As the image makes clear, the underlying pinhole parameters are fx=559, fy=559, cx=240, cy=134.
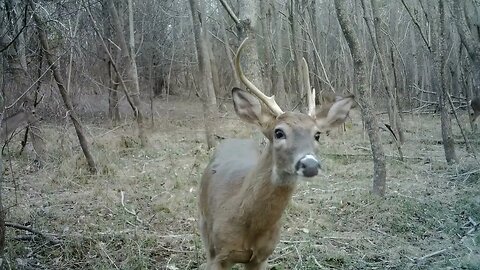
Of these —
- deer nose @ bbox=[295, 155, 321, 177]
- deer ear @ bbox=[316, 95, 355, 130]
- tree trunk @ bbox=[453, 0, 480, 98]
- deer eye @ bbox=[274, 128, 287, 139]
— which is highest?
tree trunk @ bbox=[453, 0, 480, 98]

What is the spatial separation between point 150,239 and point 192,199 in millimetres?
1704

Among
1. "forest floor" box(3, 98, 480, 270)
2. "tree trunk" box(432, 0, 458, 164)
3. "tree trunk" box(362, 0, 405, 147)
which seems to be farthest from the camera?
"tree trunk" box(362, 0, 405, 147)

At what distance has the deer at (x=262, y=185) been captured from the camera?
407 centimetres

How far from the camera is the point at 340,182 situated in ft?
30.2

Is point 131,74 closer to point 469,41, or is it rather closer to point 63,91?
point 63,91

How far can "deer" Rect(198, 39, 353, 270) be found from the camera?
4070 mm

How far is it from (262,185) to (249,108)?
65 cm

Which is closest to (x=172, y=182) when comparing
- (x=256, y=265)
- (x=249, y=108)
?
(x=256, y=265)

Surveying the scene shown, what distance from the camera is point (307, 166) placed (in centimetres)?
370

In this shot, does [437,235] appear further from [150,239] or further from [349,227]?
[150,239]

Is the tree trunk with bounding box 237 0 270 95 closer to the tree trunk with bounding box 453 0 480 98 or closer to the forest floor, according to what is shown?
the forest floor

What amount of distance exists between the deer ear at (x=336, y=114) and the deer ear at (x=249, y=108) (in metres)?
0.43

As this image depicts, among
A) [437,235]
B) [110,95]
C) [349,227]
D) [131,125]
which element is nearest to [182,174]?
[349,227]

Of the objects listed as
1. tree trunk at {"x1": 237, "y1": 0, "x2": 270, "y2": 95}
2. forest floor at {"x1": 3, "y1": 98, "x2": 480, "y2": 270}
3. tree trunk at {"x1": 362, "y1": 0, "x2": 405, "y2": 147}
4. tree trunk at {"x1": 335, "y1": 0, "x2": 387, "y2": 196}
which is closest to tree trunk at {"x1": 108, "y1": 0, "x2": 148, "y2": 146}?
forest floor at {"x1": 3, "y1": 98, "x2": 480, "y2": 270}
